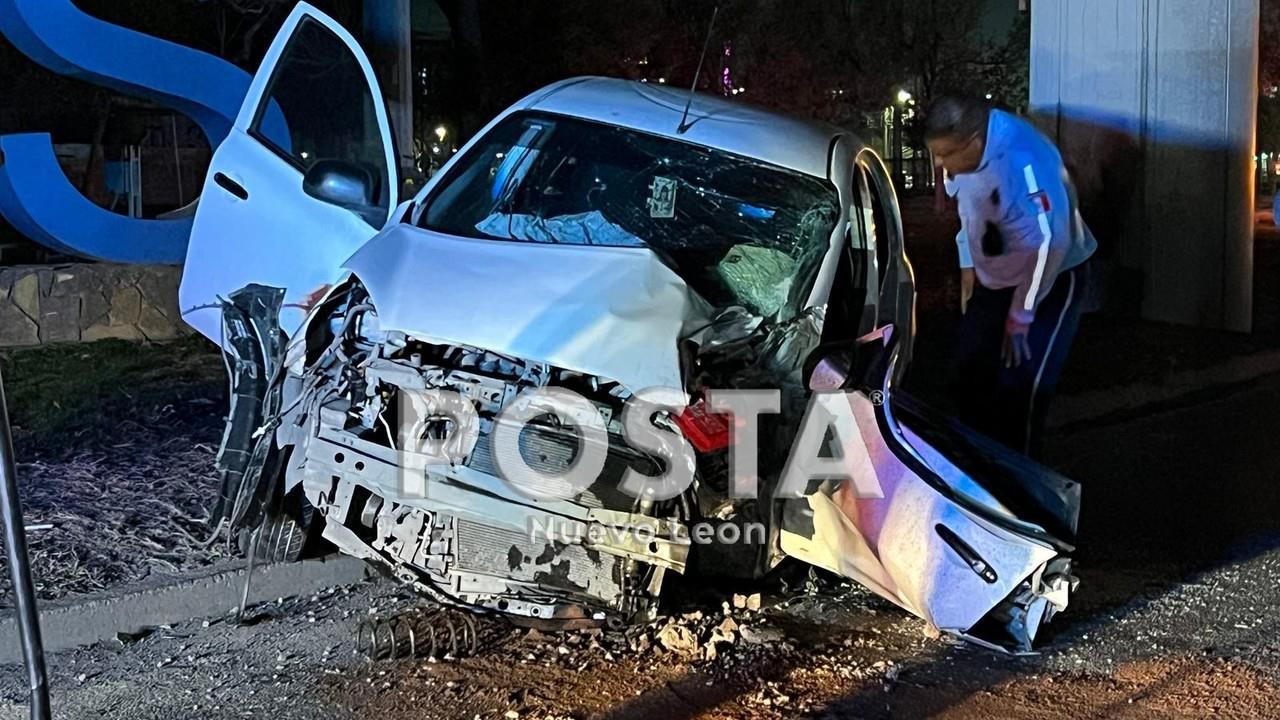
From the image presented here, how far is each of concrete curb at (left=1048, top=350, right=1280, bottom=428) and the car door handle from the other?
17.1 ft

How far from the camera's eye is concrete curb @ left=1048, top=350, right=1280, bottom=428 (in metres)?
8.16

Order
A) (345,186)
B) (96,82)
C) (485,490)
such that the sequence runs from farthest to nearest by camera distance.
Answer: (96,82) < (345,186) < (485,490)

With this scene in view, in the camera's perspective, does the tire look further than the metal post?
Yes

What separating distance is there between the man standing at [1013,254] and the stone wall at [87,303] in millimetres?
6689

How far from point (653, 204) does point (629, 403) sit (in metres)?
1.22

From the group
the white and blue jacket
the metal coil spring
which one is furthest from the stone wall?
the white and blue jacket

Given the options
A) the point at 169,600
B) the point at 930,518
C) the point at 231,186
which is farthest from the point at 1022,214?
the point at 169,600

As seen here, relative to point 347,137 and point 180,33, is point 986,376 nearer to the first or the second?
point 347,137

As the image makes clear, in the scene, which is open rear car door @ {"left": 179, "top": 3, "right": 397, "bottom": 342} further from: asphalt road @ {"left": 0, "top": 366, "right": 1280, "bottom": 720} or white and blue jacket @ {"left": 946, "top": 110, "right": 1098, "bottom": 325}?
white and blue jacket @ {"left": 946, "top": 110, "right": 1098, "bottom": 325}

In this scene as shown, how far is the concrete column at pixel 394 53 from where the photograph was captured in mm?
12055

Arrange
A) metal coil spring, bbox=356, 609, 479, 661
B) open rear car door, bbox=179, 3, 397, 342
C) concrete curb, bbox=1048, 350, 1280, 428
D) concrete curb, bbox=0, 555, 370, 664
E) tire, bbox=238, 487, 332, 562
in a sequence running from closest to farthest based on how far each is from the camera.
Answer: metal coil spring, bbox=356, 609, 479, 661 < concrete curb, bbox=0, 555, 370, 664 < tire, bbox=238, 487, 332, 562 < open rear car door, bbox=179, 3, 397, 342 < concrete curb, bbox=1048, 350, 1280, 428

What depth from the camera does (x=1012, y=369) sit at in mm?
5633

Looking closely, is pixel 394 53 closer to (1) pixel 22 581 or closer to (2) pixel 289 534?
(2) pixel 289 534

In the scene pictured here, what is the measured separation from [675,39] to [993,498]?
22.1 metres
